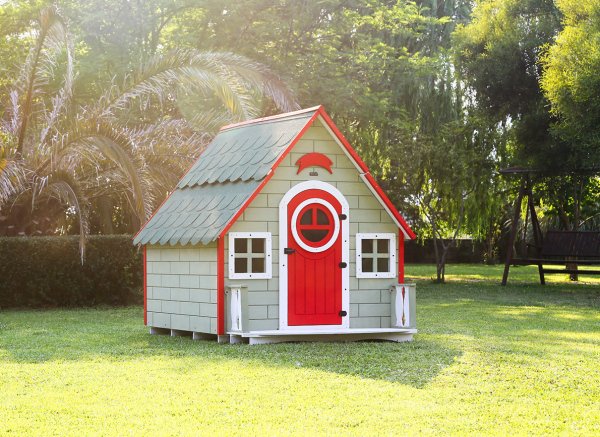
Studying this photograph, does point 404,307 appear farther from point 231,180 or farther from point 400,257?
point 231,180

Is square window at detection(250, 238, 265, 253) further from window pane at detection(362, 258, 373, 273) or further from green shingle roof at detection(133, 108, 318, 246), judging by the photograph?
window pane at detection(362, 258, 373, 273)

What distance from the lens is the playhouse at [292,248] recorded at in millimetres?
13438

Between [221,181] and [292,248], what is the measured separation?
1534 millimetres

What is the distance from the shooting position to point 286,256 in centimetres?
1359

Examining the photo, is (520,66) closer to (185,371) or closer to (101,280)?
(101,280)

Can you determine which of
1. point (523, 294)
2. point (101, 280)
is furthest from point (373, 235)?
point (523, 294)

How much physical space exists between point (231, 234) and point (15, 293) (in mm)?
8868

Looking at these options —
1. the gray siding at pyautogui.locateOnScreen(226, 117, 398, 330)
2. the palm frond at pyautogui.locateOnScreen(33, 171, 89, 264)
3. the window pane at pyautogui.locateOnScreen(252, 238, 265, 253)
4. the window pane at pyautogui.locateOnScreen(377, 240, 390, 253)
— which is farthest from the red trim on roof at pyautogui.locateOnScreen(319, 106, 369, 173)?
the palm frond at pyautogui.locateOnScreen(33, 171, 89, 264)

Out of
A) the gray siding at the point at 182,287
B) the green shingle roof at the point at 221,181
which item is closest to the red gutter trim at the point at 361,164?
the green shingle roof at the point at 221,181

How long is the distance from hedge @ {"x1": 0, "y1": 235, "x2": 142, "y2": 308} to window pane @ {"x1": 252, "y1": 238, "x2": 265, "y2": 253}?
8.05 m

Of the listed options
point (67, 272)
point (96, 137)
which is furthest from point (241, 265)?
point (67, 272)

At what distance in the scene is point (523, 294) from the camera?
79.0 feet

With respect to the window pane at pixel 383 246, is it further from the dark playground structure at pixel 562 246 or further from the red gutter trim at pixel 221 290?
the dark playground structure at pixel 562 246

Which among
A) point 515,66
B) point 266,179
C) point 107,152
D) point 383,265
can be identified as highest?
A: point 515,66
